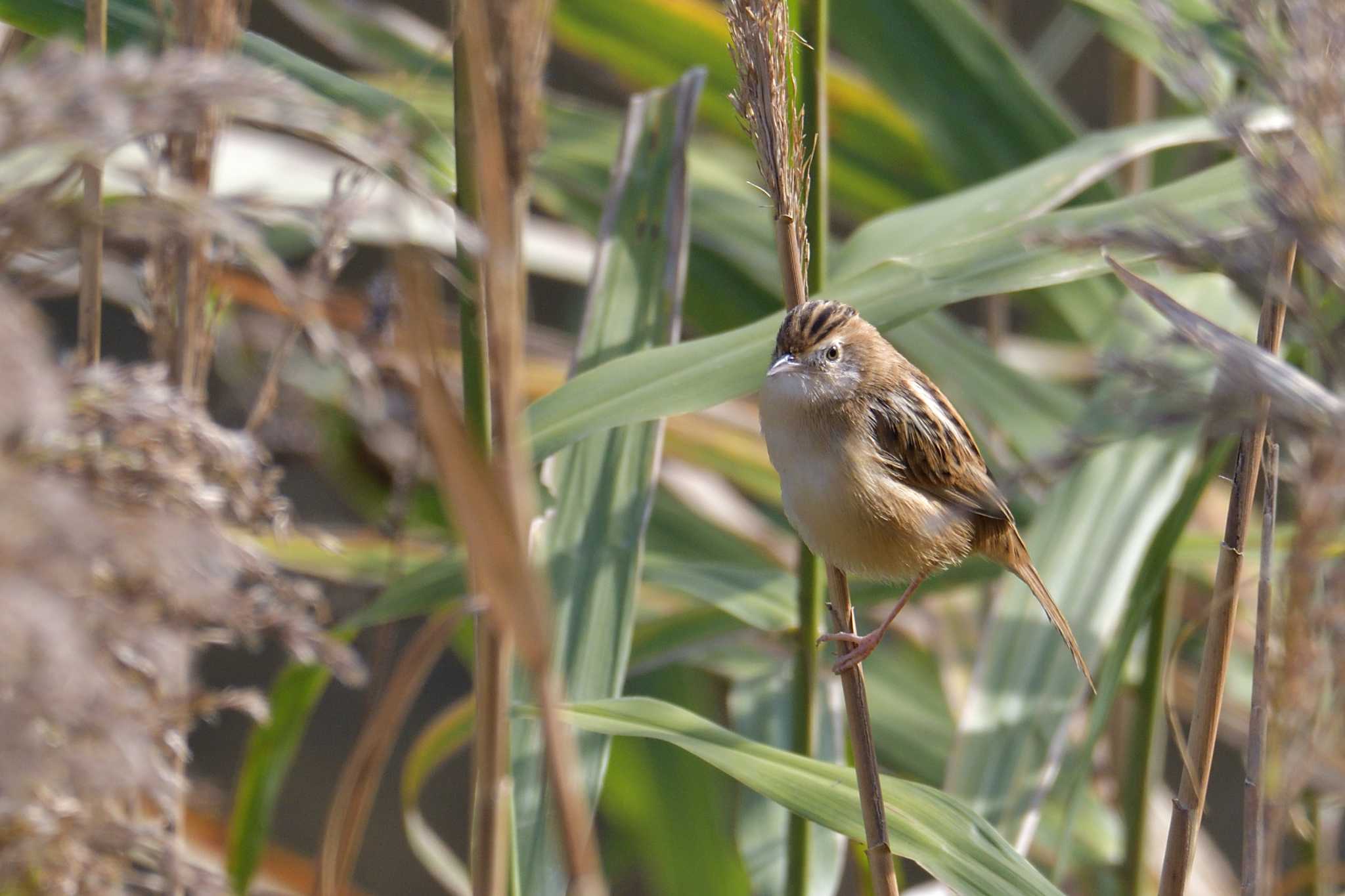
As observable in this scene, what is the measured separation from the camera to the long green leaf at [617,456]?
1435mm

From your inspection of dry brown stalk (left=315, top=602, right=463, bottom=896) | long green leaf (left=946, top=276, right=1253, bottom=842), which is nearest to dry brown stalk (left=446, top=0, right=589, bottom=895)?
dry brown stalk (left=315, top=602, right=463, bottom=896)

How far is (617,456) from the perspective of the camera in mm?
1573

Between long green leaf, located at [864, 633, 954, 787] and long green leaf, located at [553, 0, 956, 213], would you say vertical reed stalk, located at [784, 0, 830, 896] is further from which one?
long green leaf, located at [553, 0, 956, 213]

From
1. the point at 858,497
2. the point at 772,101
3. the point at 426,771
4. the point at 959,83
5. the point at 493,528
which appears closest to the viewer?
the point at 493,528

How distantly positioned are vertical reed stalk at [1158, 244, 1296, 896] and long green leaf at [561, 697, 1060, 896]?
0.41 ft

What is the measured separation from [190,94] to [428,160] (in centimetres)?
61

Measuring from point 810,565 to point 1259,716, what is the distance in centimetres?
51

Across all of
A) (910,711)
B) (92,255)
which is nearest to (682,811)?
(910,711)

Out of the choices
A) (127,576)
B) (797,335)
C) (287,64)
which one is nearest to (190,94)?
(127,576)

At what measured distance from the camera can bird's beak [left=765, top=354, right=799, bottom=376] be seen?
147 cm

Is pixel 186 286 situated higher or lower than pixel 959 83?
lower

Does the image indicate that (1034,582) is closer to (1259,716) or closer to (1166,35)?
(1259,716)

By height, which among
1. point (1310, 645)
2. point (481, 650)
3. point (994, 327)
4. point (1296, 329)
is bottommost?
point (481, 650)

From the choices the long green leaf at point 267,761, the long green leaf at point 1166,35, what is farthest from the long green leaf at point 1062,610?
the long green leaf at point 267,761
